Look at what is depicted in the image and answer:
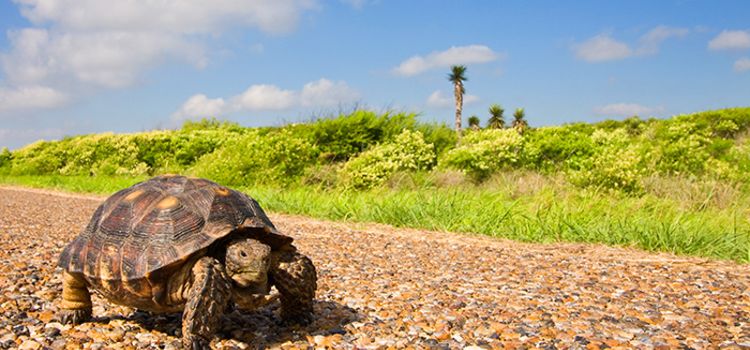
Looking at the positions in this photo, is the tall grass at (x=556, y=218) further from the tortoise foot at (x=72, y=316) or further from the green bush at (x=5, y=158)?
the green bush at (x=5, y=158)

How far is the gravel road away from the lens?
3.68 meters

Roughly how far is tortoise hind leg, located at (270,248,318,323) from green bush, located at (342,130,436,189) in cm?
1159

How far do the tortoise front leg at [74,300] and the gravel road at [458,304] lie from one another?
7 cm

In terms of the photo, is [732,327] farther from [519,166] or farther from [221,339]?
[519,166]

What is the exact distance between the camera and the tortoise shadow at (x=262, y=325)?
3691 millimetres

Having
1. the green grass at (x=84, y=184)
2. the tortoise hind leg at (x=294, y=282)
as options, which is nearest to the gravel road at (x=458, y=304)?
the tortoise hind leg at (x=294, y=282)

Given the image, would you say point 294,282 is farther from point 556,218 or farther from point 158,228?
point 556,218

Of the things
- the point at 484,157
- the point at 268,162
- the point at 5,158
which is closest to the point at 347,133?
the point at 268,162

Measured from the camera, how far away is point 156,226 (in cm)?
344

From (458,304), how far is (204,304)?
2.14 meters

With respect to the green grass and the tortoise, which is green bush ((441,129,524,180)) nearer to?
the green grass

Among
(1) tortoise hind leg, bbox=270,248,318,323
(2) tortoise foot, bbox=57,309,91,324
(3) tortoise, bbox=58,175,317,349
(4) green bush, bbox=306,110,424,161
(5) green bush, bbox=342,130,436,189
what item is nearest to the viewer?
(3) tortoise, bbox=58,175,317,349

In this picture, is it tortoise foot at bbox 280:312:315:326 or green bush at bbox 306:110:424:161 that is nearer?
tortoise foot at bbox 280:312:315:326

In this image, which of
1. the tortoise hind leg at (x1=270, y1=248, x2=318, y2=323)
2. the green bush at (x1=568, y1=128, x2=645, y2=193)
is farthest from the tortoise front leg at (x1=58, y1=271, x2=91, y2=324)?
the green bush at (x1=568, y1=128, x2=645, y2=193)
